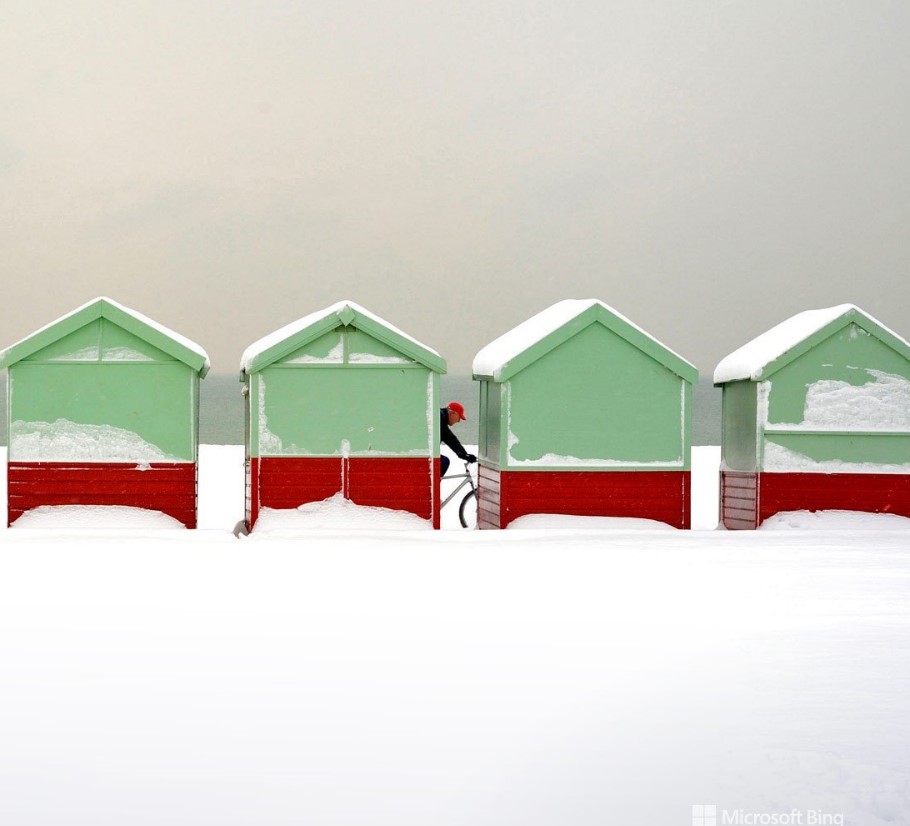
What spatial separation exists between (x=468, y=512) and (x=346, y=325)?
144 inches

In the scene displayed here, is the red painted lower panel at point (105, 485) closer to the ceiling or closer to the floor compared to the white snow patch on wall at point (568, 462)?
closer to the floor

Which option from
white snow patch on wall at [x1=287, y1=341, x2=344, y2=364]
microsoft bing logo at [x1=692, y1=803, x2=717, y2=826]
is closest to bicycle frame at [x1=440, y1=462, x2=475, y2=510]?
white snow patch on wall at [x1=287, y1=341, x2=344, y2=364]

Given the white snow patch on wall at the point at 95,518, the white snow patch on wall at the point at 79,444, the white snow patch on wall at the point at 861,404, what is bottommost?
the white snow patch on wall at the point at 95,518

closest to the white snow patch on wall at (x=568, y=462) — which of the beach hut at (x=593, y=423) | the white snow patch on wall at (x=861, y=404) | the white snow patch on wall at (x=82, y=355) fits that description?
the beach hut at (x=593, y=423)

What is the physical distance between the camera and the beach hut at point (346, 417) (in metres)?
15.8

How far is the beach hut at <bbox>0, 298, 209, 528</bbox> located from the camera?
51.9 ft

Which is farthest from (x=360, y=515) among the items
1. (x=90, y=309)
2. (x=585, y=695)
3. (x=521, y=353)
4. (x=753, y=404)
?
(x=585, y=695)

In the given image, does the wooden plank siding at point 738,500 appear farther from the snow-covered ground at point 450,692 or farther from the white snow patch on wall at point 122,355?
the white snow patch on wall at point 122,355

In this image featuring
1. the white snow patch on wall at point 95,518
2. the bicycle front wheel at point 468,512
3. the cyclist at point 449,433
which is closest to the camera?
the white snow patch on wall at point 95,518

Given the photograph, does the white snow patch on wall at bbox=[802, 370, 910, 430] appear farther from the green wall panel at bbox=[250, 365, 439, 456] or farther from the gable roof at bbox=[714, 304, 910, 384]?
the green wall panel at bbox=[250, 365, 439, 456]

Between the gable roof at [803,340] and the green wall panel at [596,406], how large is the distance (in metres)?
1.05

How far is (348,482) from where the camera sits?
15836mm

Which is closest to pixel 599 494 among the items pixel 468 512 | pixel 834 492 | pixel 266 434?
pixel 468 512

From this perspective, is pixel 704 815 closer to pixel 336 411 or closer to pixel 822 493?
pixel 336 411
